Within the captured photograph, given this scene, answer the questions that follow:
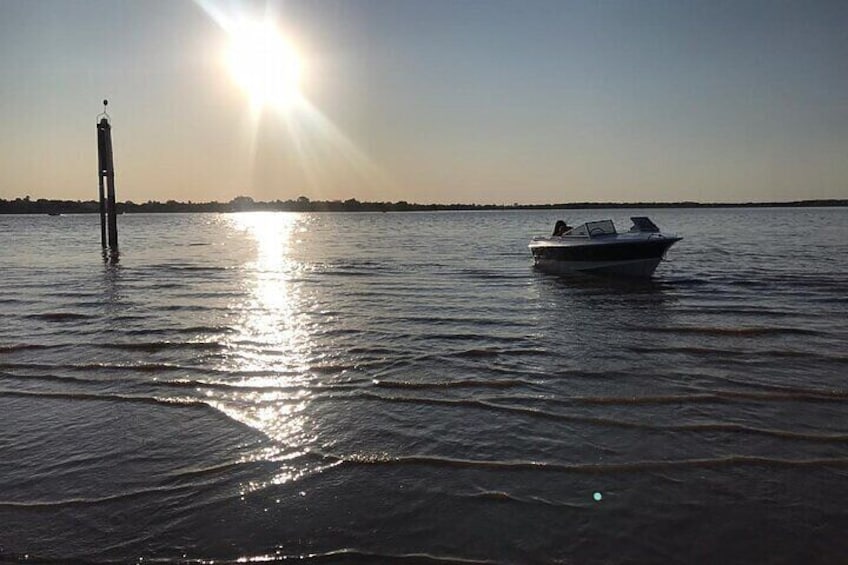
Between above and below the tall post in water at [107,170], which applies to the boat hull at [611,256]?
below

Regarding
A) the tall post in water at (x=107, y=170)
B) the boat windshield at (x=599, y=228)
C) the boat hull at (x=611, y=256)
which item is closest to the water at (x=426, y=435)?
the boat hull at (x=611, y=256)

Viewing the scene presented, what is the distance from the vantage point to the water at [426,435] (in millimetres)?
3783

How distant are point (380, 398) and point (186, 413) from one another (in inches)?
84.5

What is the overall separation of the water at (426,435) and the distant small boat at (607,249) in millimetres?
5847

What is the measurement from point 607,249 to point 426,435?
15.3 meters

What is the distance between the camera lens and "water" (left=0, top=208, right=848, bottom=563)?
3.78 m

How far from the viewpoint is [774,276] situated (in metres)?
19.2

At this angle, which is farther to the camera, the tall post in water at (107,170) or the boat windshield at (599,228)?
the tall post in water at (107,170)

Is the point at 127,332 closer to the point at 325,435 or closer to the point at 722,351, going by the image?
the point at 325,435

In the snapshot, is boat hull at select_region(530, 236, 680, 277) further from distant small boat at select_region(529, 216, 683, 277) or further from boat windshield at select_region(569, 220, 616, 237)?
boat windshield at select_region(569, 220, 616, 237)

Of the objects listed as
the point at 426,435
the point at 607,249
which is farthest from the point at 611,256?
the point at 426,435

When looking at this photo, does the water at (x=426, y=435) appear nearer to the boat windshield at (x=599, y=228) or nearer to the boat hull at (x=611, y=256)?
the boat hull at (x=611, y=256)

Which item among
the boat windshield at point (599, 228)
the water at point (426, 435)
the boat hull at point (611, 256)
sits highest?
the boat windshield at point (599, 228)

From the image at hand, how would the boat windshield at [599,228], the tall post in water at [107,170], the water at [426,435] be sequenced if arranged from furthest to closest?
the tall post in water at [107,170]
the boat windshield at [599,228]
the water at [426,435]
